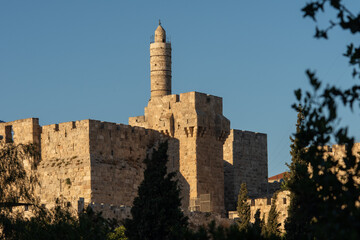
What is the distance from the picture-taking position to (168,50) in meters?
57.5

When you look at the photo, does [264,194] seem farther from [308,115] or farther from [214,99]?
[308,115]

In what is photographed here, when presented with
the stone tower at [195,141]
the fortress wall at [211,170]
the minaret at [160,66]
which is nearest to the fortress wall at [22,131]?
the stone tower at [195,141]

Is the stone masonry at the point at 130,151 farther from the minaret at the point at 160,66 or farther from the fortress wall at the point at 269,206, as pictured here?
the minaret at the point at 160,66

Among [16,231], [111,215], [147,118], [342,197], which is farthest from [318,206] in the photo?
[147,118]

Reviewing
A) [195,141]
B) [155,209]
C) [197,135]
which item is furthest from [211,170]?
[155,209]

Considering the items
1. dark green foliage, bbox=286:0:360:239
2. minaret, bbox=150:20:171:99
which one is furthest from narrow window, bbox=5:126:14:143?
dark green foliage, bbox=286:0:360:239

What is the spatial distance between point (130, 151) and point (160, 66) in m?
15.7

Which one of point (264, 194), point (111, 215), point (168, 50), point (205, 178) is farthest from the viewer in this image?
point (168, 50)

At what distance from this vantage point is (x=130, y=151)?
41.8 meters

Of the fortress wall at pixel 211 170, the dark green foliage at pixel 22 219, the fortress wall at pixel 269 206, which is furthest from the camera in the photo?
the fortress wall at pixel 211 170

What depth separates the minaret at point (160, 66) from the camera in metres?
55.8

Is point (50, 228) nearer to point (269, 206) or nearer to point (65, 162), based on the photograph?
point (65, 162)

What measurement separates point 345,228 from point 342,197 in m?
1.29

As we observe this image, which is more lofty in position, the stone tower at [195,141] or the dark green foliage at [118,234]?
the stone tower at [195,141]
